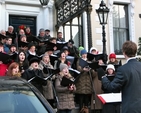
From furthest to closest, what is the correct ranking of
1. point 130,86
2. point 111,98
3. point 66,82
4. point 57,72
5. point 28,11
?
1. point 28,11
2. point 57,72
3. point 66,82
4. point 111,98
5. point 130,86

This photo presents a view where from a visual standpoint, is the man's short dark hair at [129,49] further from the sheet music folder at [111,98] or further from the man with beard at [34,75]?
the man with beard at [34,75]

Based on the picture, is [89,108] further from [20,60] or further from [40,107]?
[40,107]

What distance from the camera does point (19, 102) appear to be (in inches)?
128

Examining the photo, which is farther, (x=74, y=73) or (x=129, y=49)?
(x=74, y=73)

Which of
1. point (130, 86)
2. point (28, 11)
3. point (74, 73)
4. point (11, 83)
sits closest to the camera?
point (11, 83)

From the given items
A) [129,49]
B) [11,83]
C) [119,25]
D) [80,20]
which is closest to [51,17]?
[80,20]

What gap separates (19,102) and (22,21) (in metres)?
9.51

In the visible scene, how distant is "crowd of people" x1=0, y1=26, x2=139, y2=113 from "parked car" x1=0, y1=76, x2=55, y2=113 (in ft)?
7.69

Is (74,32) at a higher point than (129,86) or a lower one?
higher

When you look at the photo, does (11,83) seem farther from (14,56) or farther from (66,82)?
(14,56)

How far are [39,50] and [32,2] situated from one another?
4.30 meters

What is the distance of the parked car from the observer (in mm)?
3183

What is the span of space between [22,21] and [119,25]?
16.9ft

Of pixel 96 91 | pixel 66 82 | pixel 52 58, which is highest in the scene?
pixel 52 58
